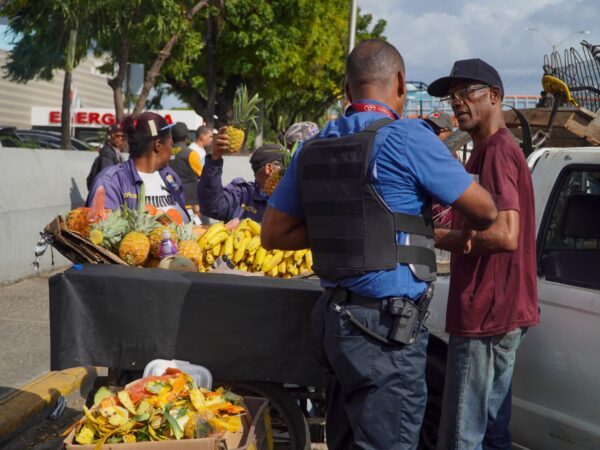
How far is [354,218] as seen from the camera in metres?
3.37

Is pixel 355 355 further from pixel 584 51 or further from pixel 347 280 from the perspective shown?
pixel 584 51

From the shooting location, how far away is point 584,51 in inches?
240

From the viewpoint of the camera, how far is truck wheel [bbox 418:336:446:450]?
4551mm

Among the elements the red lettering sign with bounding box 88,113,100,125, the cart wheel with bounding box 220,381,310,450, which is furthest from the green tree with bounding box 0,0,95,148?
the red lettering sign with bounding box 88,113,100,125

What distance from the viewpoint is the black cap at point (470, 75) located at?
13.3ft

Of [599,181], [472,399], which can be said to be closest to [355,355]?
[472,399]

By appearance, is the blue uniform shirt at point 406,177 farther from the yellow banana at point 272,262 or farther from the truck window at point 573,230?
the yellow banana at point 272,262

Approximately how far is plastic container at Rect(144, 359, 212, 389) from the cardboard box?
228 mm

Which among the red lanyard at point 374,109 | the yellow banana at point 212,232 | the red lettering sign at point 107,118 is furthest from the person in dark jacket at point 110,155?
the red lettering sign at point 107,118

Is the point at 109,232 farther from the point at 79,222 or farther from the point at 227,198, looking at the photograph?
the point at 227,198

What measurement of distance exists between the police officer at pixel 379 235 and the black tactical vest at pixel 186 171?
312 inches

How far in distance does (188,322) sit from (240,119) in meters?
1.43

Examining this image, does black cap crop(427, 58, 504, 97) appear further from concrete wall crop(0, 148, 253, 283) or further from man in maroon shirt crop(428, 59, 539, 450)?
concrete wall crop(0, 148, 253, 283)

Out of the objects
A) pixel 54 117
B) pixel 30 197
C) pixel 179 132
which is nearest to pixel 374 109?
pixel 179 132
